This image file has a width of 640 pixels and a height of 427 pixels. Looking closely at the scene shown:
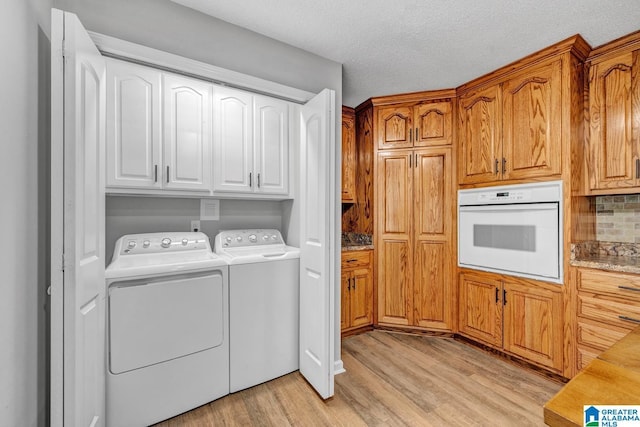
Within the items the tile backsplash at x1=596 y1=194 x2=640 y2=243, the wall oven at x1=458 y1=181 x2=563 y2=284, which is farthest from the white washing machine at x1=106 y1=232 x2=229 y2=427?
the tile backsplash at x1=596 y1=194 x2=640 y2=243

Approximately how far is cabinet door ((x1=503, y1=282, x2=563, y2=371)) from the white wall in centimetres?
309

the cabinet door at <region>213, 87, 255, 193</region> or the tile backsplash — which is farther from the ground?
the cabinet door at <region>213, 87, 255, 193</region>

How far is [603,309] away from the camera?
1902 millimetres

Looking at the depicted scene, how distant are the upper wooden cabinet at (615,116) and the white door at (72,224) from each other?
3.27m

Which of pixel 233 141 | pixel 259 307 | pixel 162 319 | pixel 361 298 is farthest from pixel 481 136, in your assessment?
pixel 162 319

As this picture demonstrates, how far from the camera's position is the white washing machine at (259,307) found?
1.90 m

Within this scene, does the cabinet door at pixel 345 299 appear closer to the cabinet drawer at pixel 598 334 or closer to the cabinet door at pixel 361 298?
the cabinet door at pixel 361 298

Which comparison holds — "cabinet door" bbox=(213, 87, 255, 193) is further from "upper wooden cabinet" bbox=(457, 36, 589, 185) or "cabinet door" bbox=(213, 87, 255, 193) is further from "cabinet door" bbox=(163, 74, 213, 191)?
"upper wooden cabinet" bbox=(457, 36, 589, 185)

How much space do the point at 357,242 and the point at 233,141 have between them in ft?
6.24

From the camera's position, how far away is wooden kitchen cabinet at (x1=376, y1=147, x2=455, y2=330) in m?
2.86

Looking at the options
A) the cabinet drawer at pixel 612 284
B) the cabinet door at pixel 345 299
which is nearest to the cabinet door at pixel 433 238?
the cabinet door at pixel 345 299

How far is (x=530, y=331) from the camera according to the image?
7.36 feet

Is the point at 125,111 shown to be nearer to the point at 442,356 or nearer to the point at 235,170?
the point at 235,170

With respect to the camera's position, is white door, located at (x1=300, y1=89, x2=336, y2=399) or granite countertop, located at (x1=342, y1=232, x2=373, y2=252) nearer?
A: white door, located at (x1=300, y1=89, x2=336, y2=399)
